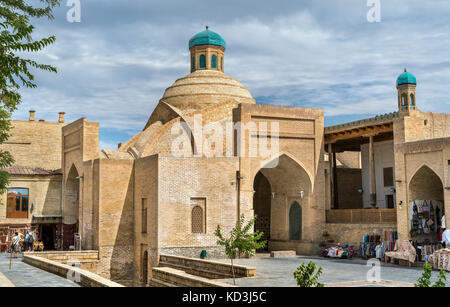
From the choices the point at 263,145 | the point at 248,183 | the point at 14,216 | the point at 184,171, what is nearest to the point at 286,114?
the point at 263,145

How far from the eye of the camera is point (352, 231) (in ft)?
A: 65.1

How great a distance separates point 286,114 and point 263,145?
5.89ft

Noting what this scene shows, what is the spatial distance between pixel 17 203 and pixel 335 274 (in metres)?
16.1

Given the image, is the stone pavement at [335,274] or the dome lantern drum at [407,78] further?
the dome lantern drum at [407,78]

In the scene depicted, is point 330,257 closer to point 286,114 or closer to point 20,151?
point 286,114

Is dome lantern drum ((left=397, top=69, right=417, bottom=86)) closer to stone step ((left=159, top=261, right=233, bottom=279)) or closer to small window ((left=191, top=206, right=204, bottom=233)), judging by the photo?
small window ((left=191, top=206, right=204, bottom=233))

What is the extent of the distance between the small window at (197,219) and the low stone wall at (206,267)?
1677 millimetres

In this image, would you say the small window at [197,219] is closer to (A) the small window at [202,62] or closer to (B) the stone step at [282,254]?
(B) the stone step at [282,254]

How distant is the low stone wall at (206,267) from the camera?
1358 centimetres

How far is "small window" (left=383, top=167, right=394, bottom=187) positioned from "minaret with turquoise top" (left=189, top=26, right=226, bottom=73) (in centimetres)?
1089

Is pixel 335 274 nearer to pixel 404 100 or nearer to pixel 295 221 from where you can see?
pixel 295 221

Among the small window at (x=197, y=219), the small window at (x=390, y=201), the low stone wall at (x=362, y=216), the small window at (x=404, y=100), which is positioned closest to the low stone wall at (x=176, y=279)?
the small window at (x=197, y=219)

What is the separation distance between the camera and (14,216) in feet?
77.1

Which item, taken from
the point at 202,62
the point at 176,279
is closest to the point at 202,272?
the point at 176,279
